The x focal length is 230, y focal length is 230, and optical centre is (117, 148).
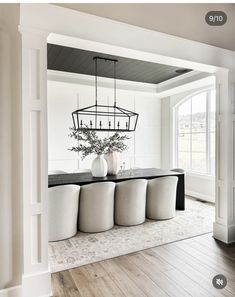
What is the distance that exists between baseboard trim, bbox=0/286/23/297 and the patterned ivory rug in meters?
0.54

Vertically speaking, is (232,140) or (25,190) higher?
(232,140)

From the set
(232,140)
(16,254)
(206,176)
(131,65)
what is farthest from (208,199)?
(16,254)

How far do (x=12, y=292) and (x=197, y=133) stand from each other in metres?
4.95

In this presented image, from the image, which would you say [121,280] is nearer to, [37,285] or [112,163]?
[37,285]

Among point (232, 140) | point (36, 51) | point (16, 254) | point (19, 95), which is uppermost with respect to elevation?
point (36, 51)

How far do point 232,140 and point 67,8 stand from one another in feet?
8.25

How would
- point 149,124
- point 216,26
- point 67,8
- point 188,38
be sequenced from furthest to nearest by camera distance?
1. point 149,124
2. point 216,26
3. point 188,38
4. point 67,8

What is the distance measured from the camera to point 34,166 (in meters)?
1.96

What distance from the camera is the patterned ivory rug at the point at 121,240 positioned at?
266cm

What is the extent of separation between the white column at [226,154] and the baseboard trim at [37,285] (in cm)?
229

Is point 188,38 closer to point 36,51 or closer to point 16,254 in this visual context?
point 36,51

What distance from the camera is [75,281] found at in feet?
7.23

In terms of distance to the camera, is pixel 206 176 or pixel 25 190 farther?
pixel 206 176

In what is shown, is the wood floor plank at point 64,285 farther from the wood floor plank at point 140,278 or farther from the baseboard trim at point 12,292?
the wood floor plank at point 140,278
